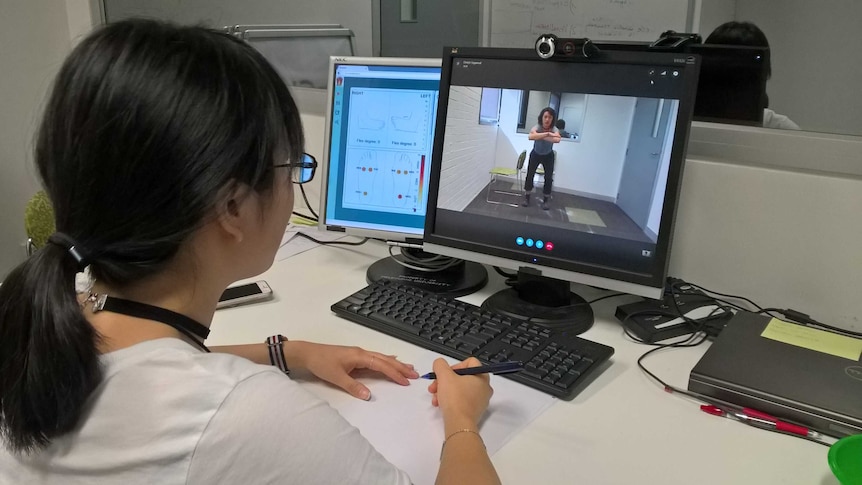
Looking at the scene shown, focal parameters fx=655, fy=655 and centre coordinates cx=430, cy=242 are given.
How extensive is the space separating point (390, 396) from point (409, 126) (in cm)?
61

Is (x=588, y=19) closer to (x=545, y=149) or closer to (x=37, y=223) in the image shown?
(x=545, y=149)

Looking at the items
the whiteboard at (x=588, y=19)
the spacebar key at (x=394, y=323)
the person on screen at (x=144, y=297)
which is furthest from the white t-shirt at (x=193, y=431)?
the whiteboard at (x=588, y=19)

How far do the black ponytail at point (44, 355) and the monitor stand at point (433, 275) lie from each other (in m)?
0.74

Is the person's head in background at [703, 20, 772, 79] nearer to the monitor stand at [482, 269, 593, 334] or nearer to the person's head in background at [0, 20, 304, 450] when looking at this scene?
the monitor stand at [482, 269, 593, 334]

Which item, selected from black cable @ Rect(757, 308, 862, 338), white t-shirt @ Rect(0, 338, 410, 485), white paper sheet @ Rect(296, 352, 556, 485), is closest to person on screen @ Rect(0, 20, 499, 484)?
white t-shirt @ Rect(0, 338, 410, 485)

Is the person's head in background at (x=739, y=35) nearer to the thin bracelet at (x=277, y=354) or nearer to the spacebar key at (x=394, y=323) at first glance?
the spacebar key at (x=394, y=323)

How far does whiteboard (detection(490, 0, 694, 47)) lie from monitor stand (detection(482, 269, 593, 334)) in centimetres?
117

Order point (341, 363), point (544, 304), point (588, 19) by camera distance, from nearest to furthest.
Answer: point (341, 363)
point (544, 304)
point (588, 19)

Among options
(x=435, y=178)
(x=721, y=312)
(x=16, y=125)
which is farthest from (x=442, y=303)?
(x=16, y=125)

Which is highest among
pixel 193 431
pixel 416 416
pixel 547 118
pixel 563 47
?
pixel 563 47

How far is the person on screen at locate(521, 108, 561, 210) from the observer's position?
3.70ft

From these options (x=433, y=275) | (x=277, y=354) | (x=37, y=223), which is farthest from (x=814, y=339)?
(x=37, y=223)

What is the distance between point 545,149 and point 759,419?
0.53m

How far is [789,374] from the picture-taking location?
2.99 feet
